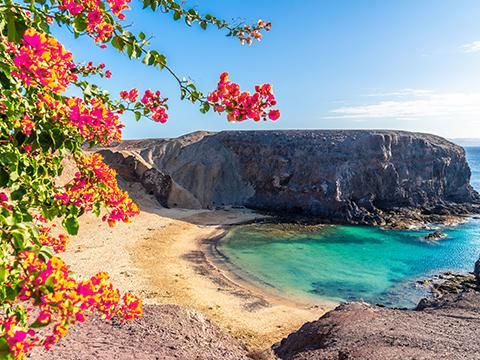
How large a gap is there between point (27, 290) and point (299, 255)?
29817 mm

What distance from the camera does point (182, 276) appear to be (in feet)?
74.2

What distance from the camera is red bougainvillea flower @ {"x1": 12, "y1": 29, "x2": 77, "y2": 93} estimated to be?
2215mm

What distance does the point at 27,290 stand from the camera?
8.02ft

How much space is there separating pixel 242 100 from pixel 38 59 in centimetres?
177

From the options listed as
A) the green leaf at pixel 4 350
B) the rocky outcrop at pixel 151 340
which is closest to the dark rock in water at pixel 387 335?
the rocky outcrop at pixel 151 340

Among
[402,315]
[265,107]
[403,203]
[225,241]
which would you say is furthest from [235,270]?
[403,203]

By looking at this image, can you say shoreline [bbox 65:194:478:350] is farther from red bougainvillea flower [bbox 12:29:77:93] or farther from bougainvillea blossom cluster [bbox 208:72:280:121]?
red bougainvillea flower [bbox 12:29:77:93]

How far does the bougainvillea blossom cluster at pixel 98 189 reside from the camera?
12.1 feet

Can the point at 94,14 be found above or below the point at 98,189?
above

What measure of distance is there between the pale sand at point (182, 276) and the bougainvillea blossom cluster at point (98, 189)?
1256cm

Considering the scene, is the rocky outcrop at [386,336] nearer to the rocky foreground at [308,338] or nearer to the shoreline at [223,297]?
the rocky foreground at [308,338]

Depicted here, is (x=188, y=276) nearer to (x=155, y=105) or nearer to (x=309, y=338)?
(x=309, y=338)

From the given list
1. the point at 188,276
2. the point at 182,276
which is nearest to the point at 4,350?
the point at 182,276

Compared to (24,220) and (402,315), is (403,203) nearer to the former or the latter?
(402,315)
